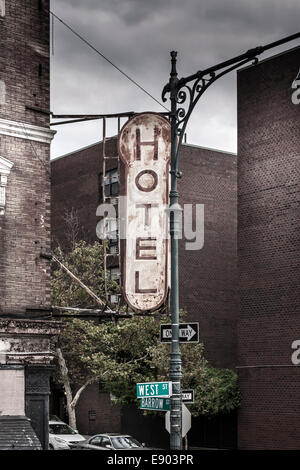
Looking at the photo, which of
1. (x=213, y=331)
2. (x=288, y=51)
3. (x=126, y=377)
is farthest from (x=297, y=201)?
(x=213, y=331)

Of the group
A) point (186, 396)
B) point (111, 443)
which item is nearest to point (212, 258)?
point (111, 443)

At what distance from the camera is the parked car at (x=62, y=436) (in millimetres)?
31656

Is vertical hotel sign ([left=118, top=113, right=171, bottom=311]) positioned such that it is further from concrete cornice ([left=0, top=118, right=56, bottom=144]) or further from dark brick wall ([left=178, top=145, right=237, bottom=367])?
dark brick wall ([left=178, top=145, right=237, bottom=367])

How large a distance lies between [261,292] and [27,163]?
767 inches

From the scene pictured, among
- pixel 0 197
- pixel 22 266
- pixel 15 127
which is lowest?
pixel 22 266

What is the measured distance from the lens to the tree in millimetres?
35188

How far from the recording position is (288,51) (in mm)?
35438

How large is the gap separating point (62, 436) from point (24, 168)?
1900 cm

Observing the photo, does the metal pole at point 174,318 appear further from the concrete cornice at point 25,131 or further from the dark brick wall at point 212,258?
the dark brick wall at point 212,258

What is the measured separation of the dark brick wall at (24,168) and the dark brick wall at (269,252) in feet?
59.1

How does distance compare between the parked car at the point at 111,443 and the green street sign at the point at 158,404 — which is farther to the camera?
the parked car at the point at 111,443

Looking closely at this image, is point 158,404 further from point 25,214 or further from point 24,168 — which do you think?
point 24,168

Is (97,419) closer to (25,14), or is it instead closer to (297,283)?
(297,283)

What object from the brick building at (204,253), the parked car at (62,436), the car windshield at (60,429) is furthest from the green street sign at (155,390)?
the brick building at (204,253)
